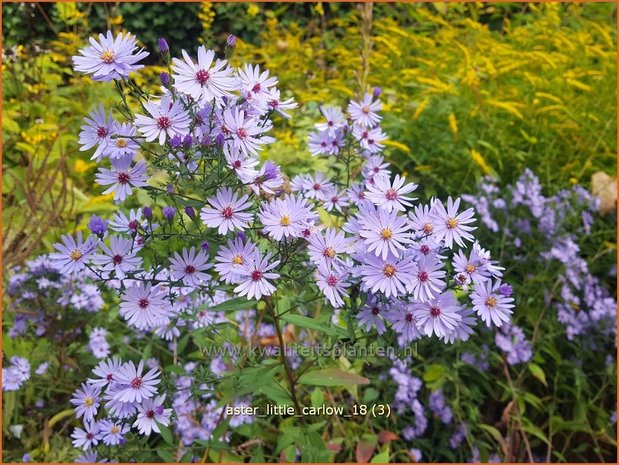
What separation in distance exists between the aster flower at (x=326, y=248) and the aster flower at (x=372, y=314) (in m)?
0.09

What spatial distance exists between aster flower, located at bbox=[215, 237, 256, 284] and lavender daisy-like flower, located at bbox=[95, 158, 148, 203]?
0.16 metres

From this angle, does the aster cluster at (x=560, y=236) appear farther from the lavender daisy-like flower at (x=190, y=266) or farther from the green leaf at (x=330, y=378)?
the lavender daisy-like flower at (x=190, y=266)

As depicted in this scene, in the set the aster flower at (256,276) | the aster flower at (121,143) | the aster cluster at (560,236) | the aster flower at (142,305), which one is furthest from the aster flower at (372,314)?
the aster cluster at (560,236)

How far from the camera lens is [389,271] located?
0.87m

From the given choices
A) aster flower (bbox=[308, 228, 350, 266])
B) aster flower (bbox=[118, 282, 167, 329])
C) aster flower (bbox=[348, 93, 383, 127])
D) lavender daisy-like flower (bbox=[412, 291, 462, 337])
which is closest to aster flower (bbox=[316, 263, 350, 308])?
aster flower (bbox=[308, 228, 350, 266])

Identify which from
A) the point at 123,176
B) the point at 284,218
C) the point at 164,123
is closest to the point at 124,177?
the point at 123,176

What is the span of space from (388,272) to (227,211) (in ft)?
0.82

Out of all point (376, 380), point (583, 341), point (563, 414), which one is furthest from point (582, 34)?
point (376, 380)

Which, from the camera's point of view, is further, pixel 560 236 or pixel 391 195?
pixel 560 236

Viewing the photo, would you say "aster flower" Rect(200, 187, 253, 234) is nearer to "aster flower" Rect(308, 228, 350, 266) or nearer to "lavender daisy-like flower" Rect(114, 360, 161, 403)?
"aster flower" Rect(308, 228, 350, 266)

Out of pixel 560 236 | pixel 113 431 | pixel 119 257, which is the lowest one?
pixel 113 431

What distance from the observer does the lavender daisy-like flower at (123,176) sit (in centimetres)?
91

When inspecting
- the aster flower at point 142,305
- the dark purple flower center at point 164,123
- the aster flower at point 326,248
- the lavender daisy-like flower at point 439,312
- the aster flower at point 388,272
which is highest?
the dark purple flower center at point 164,123

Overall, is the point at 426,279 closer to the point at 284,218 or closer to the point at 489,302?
the point at 489,302
